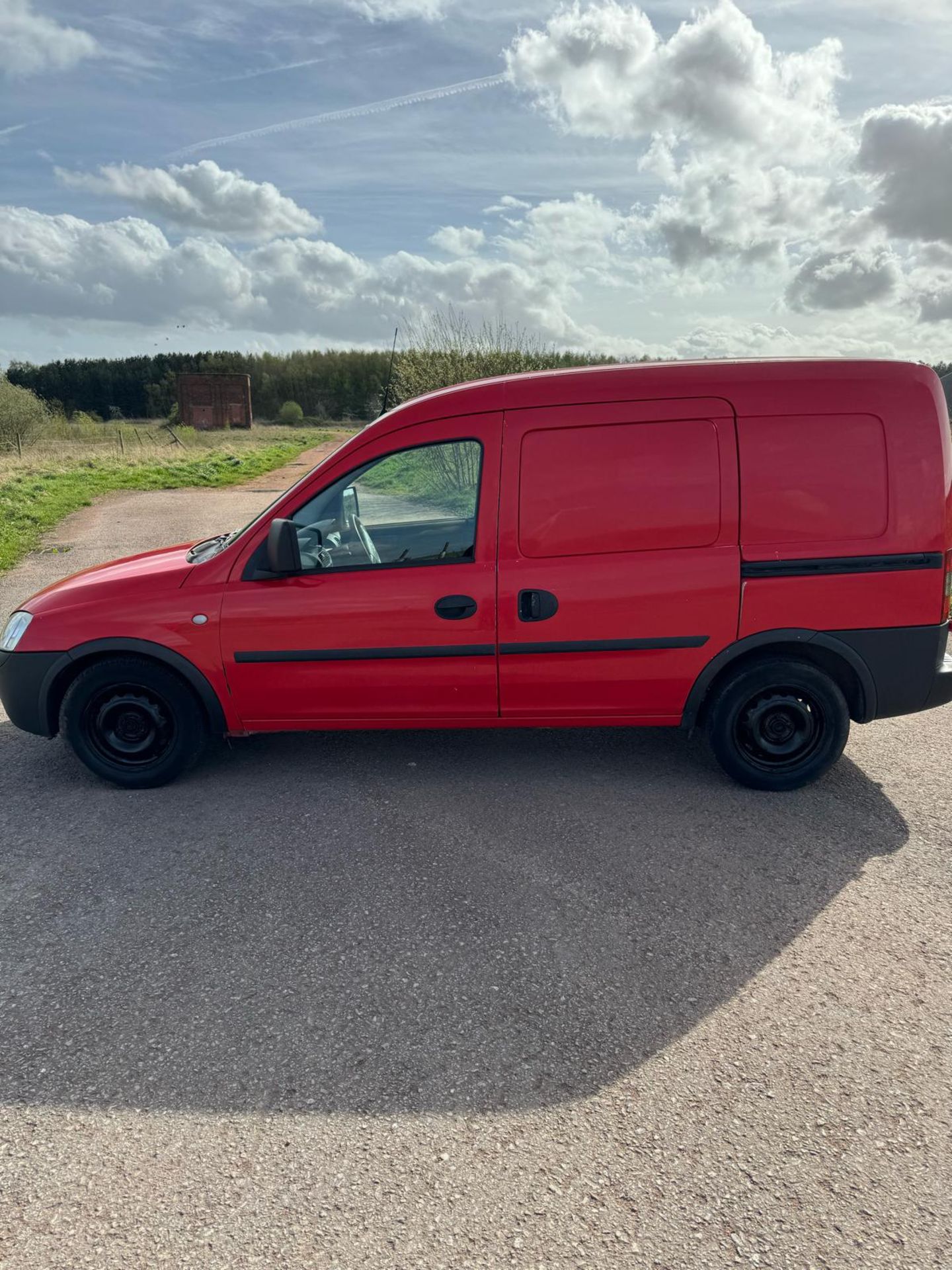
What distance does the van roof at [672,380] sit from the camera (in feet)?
13.8

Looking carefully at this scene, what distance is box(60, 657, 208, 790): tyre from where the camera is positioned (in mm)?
4566

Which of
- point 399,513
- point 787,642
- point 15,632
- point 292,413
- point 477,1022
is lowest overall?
point 477,1022

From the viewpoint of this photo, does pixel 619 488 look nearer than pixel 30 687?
Yes

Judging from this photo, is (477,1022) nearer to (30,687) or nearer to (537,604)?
(537,604)

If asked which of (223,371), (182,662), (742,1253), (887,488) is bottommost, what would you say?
(742,1253)

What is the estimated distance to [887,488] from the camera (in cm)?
418

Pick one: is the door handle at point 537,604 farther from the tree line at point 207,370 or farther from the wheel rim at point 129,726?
the tree line at point 207,370

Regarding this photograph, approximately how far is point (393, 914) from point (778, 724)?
7.24 feet

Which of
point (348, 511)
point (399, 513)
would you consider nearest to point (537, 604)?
point (399, 513)

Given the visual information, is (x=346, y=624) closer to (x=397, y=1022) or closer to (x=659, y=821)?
(x=659, y=821)

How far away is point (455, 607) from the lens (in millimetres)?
4305

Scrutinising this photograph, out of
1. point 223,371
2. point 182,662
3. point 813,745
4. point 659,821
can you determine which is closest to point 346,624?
point 182,662

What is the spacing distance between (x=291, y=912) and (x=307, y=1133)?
3.68 ft

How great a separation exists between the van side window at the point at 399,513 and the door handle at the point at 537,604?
338 mm
